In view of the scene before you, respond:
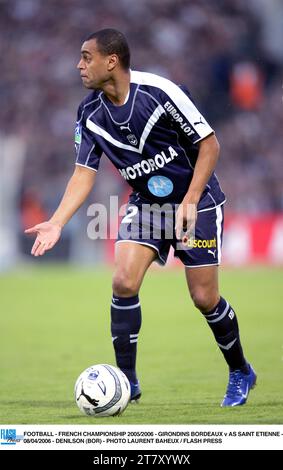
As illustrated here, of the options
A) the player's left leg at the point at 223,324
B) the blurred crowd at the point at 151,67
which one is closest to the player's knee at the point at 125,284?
the player's left leg at the point at 223,324

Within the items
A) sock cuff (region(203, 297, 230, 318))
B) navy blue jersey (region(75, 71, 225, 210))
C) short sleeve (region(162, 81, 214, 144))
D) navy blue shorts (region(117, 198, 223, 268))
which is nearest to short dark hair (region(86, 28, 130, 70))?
navy blue jersey (region(75, 71, 225, 210))

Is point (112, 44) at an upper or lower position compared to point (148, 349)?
upper

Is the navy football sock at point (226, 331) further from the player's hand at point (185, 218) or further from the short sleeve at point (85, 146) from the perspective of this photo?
the short sleeve at point (85, 146)

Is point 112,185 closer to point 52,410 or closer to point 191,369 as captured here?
point 191,369

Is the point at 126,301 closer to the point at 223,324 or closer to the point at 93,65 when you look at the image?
the point at 223,324

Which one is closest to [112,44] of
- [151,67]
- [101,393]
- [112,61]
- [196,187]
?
[112,61]

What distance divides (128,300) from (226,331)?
727 mm

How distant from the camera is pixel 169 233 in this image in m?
6.50

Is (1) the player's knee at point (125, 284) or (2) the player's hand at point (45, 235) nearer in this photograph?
(2) the player's hand at point (45, 235)

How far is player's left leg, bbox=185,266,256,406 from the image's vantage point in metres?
6.46

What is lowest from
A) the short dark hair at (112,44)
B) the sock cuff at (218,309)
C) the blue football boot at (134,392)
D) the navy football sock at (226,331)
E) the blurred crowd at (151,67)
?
the blue football boot at (134,392)

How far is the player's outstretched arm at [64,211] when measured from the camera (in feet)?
19.6

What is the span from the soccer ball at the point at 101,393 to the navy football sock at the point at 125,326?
48 centimetres

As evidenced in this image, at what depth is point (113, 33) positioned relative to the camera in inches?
245
